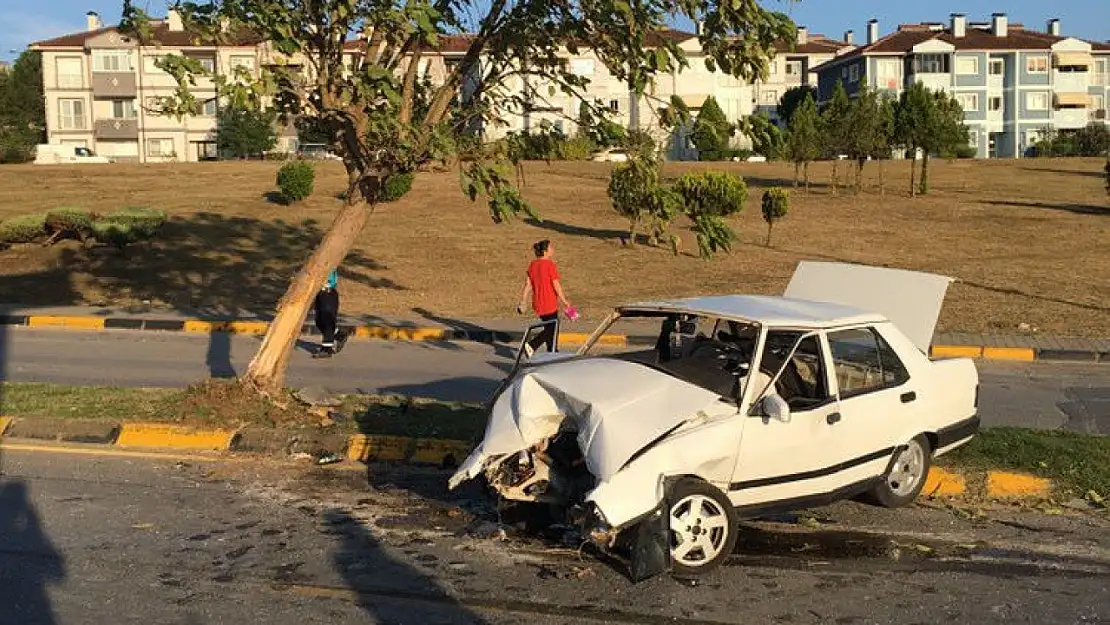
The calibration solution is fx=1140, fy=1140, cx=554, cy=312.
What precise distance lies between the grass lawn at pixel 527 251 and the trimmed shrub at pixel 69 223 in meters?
0.37

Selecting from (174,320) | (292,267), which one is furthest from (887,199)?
(174,320)

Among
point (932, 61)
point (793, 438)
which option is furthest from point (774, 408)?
point (932, 61)

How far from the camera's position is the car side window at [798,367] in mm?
6574

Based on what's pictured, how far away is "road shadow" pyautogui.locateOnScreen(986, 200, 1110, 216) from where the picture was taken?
33778 mm

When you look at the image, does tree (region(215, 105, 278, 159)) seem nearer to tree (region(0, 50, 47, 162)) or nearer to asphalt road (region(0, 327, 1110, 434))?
tree (region(0, 50, 47, 162))

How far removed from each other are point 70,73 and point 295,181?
5529cm

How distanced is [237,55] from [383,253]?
1800cm

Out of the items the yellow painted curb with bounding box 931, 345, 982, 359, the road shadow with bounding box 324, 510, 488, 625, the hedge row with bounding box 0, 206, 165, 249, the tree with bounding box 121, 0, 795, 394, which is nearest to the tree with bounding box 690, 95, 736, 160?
the tree with bounding box 121, 0, 795, 394

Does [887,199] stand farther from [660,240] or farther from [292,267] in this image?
[660,240]

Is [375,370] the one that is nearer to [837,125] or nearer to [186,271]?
[186,271]

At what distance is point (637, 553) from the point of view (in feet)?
18.0

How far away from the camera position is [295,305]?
9461 mm

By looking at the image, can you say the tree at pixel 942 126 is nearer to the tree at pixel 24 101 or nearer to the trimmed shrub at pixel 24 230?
the trimmed shrub at pixel 24 230

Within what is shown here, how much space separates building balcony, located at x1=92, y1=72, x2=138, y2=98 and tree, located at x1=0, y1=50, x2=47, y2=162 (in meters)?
6.13
